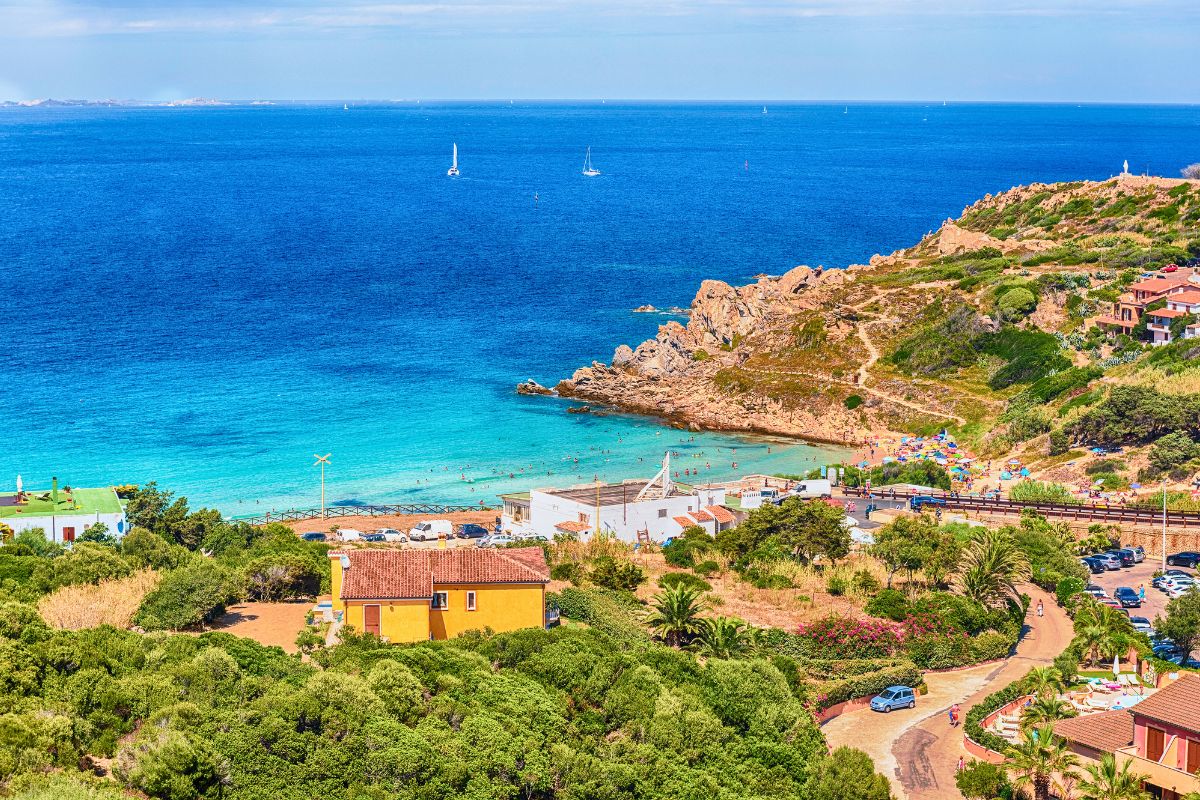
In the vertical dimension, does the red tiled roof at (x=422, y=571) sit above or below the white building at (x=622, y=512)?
above

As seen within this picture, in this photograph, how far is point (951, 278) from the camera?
286 feet

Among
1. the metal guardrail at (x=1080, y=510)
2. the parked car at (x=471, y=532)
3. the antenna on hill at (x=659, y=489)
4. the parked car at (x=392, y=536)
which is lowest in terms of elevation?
the parked car at (x=471, y=532)

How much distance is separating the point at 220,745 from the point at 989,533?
2645cm

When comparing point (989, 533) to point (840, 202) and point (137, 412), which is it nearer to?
point (137, 412)

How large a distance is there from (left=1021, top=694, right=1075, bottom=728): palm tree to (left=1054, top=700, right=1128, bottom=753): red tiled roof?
2.48 ft

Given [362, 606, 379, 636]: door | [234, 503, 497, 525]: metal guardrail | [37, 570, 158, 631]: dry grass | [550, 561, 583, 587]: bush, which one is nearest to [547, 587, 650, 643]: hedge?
[550, 561, 583, 587]: bush

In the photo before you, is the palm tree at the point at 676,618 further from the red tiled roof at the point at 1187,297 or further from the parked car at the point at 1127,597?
the red tiled roof at the point at 1187,297

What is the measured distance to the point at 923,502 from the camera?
53.6 metres

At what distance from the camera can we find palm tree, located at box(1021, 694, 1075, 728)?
28000mm

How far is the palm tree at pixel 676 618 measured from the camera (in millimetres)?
33125

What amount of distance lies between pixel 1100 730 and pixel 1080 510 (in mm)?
25955

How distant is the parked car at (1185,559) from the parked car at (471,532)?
2347 centimetres

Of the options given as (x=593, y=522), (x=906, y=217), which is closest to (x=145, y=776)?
(x=593, y=522)

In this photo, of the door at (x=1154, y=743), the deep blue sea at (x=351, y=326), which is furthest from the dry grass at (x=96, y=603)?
the door at (x=1154, y=743)
